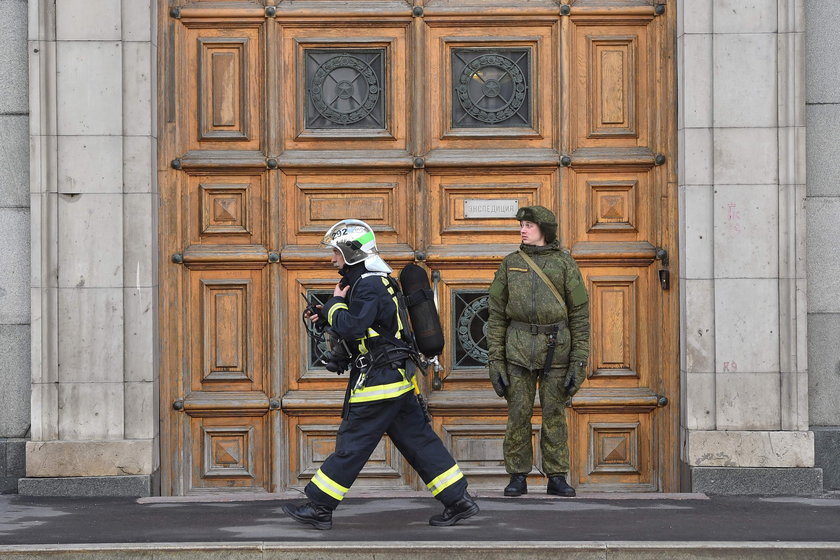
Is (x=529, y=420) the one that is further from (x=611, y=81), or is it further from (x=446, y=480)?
(x=611, y=81)

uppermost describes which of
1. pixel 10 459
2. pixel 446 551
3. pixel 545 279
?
pixel 545 279

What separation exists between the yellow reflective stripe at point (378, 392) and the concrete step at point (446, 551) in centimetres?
94

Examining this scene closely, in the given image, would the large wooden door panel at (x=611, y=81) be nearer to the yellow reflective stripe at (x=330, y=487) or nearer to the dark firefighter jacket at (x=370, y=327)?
the dark firefighter jacket at (x=370, y=327)

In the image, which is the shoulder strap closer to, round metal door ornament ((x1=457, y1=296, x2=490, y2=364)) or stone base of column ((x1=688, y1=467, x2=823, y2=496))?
round metal door ornament ((x1=457, y1=296, x2=490, y2=364))

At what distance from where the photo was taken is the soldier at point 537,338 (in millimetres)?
9672

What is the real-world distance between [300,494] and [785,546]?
12.2 ft

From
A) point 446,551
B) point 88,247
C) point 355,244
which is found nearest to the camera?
point 446,551

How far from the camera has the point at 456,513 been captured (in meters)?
8.75

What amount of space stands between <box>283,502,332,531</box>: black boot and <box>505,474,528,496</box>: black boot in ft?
5.49

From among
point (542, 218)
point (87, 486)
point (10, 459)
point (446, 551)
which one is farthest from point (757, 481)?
point (10, 459)

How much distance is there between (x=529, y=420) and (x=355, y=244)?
2127 mm

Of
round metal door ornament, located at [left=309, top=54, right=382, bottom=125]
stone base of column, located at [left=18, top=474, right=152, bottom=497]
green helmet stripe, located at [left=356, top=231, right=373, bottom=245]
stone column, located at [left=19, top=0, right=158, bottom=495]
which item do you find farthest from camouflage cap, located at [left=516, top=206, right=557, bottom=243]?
stone base of column, located at [left=18, top=474, right=152, bottom=497]

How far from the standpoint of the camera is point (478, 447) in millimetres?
10586

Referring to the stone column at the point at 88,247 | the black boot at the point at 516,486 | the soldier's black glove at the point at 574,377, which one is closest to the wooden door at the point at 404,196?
the stone column at the point at 88,247
